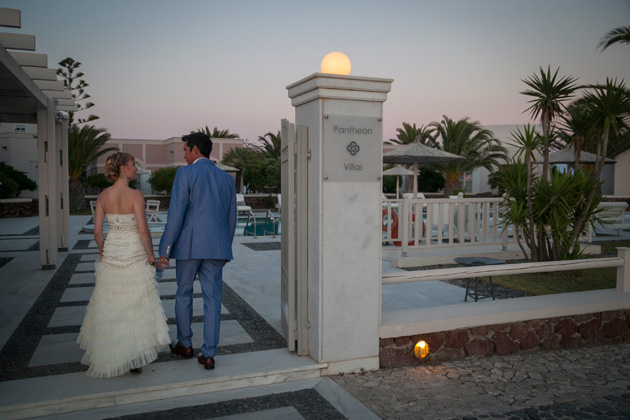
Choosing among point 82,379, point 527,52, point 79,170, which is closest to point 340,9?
point 527,52

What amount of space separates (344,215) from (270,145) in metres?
33.4

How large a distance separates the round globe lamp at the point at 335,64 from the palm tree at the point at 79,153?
2387 centimetres

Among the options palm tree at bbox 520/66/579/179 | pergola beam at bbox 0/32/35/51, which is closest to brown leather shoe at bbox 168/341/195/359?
pergola beam at bbox 0/32/35/51

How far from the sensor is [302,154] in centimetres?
374

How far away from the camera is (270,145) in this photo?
36.6 meters

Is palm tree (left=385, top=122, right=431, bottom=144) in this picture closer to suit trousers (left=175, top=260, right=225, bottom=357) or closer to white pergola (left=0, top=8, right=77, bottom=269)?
white pergola (left=0, top=8, right=77, bottom=269)

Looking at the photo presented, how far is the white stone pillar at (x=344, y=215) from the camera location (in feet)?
11.9

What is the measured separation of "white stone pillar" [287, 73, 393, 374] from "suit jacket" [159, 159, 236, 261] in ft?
2.30

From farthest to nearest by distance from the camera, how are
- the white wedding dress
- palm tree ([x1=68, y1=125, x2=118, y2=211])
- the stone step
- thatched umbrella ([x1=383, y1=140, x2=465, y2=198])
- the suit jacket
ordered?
palm tree ([x1=68, y1=125, x2=118, y2=211]), thatched umbrella ([x1=383, y1=140, x2=465, y2=198]), the suit jacket, the white wedding dress, the stone step

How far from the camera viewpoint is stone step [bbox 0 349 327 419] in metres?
3.01

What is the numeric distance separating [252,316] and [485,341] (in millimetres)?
2304

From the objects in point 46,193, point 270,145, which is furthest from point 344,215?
point 270,145

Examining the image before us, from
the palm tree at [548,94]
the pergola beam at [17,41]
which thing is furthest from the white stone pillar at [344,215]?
the palm tree at [548,94]

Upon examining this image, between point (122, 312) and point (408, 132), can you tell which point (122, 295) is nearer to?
point (122, 312)
